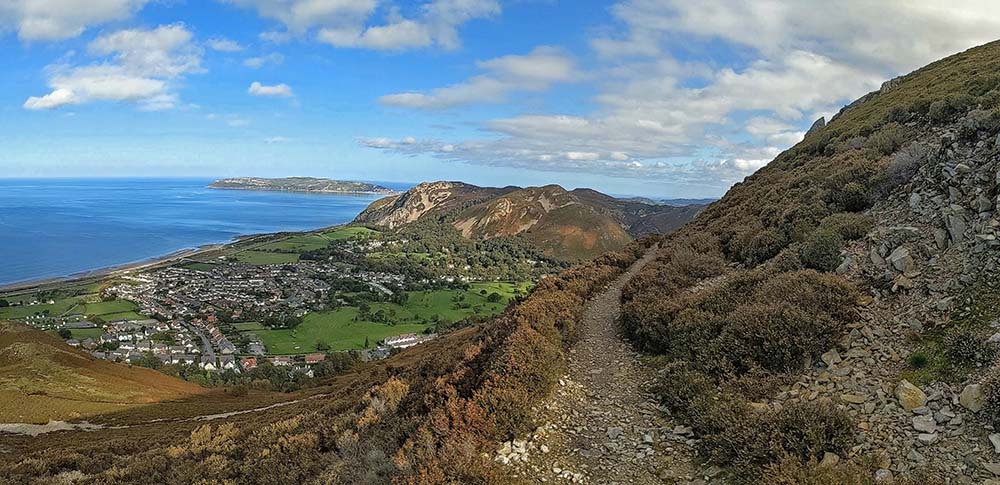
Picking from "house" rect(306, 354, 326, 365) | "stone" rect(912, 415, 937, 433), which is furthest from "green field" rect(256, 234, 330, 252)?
"stone" rect(912, 415, 937, 433)

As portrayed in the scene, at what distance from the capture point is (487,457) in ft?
23.2

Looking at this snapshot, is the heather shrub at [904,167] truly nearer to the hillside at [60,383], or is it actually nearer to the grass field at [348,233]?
the hillside at [60,383]

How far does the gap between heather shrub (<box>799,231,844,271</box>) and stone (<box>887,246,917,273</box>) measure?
1.27 m

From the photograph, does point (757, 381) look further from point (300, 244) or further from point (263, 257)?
point (300, 244)

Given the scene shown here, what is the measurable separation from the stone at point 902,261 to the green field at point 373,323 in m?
66.3

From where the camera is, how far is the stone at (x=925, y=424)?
555 cm

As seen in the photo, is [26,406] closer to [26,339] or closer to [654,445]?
[26,339]

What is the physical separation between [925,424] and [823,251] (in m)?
5.93

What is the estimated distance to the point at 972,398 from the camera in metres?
5.54

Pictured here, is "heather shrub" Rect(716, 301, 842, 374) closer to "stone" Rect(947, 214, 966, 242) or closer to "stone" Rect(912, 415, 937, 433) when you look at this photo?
"stone" Rect(912, 415, 937, 433)

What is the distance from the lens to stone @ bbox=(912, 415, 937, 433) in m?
5.55

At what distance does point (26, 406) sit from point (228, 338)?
40722 mm

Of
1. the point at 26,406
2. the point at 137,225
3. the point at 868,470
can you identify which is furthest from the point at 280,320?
the point at 137,225

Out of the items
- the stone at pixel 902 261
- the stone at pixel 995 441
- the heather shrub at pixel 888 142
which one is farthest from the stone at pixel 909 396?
the heather shrub at pixel 888 142
